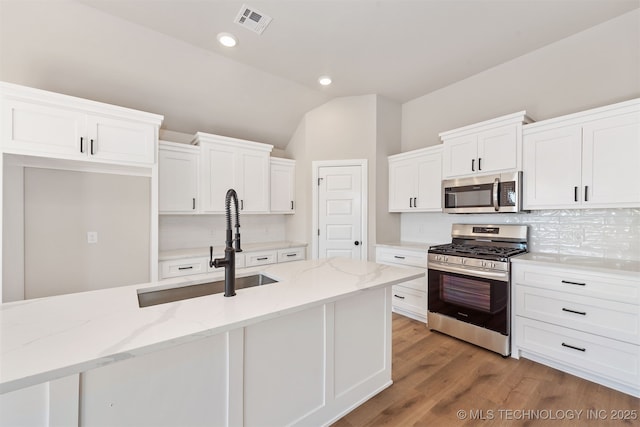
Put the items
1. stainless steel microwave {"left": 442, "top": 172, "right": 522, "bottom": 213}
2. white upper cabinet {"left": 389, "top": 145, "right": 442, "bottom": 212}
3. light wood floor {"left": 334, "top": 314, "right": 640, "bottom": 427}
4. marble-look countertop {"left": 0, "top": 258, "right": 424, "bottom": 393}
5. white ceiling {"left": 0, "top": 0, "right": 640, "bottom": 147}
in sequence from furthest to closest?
white upper cabinet {"left": 389, "top": 145, "right": 442, "bottom": 212}
stainless steel microwave {"left": 442, "top": 172, "right": 522, "bottom": 213}
white ceiling {"left": 0, "top": 0, "right": 640, "bottom": 147}
light wood floor {"left": 334, "top": 314, "right": 640, "bottom": 427}
marble-look countertop {"left": 0, "top": 258, "right": 424, "bottom": 393}

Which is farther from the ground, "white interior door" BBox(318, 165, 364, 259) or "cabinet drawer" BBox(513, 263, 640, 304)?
"white interior door" BBox(318, 165, 364, 259)

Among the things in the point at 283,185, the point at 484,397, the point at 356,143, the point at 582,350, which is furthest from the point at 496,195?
the point at 283,185

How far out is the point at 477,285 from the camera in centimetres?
275

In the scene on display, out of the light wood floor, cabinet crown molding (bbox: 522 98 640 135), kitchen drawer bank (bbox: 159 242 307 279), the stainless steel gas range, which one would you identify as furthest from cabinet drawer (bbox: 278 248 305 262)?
cabinet crown molding (bbox: 522 98 640 135)

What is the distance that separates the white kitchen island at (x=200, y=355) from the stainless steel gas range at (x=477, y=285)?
1.23 meters

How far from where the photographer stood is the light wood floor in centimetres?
182

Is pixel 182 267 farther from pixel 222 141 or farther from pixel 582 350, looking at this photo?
pixel 582 350

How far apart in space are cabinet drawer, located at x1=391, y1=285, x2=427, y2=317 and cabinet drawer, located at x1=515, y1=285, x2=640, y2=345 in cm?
105

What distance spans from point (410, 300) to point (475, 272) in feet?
3.45

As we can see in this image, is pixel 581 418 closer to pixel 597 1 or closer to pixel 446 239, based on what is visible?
pixel 446 239

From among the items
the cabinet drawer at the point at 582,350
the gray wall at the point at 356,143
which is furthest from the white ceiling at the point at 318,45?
the cabinet drawer at the point at 582,350

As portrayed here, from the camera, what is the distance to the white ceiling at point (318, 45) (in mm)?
2361

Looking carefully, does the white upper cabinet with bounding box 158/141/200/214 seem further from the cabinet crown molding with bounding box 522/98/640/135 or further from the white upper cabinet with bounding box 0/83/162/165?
the cabinet crown molding with bounding box 522/98/640/135

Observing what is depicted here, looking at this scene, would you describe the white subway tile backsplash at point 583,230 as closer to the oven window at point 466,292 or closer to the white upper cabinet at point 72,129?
the oven window at point 466,292
